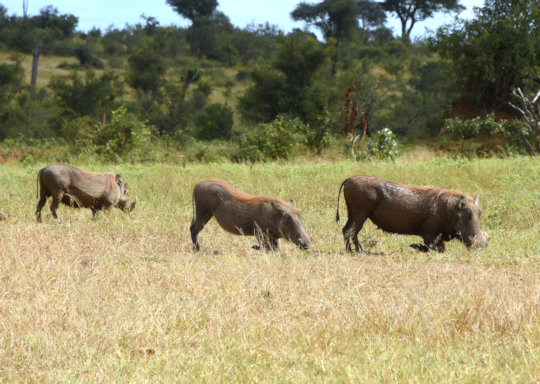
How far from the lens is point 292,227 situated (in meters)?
5.36

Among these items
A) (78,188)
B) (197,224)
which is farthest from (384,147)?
(197,224)

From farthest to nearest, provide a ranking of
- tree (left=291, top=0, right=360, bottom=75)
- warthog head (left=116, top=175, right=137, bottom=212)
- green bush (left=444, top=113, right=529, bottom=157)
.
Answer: tree (left=291, top=0, right=360, bottom=75)
green bush (left=444, top=113, right=529, bottom=157)
warthog head (left=116, top=175, right=137, bottom=212)

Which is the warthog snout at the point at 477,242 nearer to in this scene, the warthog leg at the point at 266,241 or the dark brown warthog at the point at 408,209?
the dark brown warthog at the point at 408,209

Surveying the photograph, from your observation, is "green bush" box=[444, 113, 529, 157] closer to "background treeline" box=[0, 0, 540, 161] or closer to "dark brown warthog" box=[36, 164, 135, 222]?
"background treeline" box=[0, 0, 540, 161]

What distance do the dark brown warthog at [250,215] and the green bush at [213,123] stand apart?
736 inches

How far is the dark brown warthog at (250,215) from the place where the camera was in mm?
5375

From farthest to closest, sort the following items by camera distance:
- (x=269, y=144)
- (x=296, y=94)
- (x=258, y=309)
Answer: (x=296, y=94) < (x=269, y=144) < (x=258, y=309)

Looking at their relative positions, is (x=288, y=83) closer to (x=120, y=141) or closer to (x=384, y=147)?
(x=120, y=141)

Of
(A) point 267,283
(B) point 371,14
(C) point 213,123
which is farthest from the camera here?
(B) point 371,14

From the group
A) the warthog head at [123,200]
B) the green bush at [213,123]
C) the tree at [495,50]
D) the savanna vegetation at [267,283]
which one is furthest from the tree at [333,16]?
the warthog head at [123,200]

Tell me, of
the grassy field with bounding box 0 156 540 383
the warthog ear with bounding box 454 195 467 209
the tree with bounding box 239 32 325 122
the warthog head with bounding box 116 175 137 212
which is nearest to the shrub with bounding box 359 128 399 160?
the grassy field with bounding box 0 156 540 383

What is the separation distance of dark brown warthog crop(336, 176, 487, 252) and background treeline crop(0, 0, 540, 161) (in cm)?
701

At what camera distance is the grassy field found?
2930mm

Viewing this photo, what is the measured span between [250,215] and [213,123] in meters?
19.7
